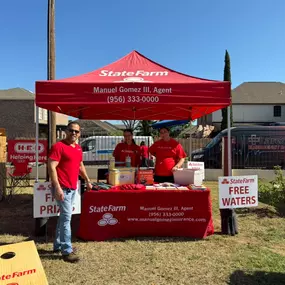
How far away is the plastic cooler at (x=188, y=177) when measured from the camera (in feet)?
16.5

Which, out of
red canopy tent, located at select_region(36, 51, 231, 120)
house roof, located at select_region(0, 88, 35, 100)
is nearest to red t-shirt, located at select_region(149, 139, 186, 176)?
red canopy tent, located at select_region(36, 51, 231, 120)

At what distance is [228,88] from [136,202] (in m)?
2.20

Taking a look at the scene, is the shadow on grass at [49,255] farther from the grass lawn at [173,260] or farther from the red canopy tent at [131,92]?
the red canopy tent at [131,92]

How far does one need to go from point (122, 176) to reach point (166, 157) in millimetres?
1006

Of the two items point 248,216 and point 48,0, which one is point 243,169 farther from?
point 48,0

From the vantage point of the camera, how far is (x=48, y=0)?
7.47 meters

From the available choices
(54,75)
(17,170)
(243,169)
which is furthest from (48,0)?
(243,169)

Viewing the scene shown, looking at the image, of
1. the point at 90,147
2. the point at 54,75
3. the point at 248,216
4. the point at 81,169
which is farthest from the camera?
the point at 90,147

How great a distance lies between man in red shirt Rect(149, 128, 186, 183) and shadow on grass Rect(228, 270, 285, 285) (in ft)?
7.25

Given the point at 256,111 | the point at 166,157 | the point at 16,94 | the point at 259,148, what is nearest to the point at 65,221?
→ the point at 166,157

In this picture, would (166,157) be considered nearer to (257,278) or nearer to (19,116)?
(257,278)

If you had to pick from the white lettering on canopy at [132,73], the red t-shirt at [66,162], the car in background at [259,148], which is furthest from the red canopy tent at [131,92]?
the car in background at [259,148]

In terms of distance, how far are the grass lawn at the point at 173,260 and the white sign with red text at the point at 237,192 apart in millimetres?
532

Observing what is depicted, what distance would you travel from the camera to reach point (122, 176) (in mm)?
4984
